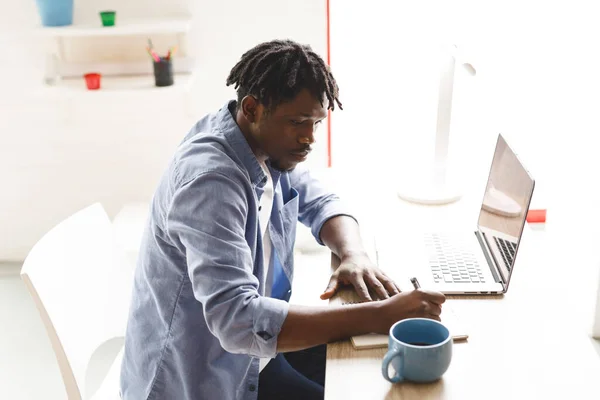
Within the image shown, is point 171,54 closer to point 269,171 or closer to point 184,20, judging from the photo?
point 184,20

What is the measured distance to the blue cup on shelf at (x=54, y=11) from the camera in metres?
2.33

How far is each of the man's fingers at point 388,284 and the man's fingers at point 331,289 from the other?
0.30 feet

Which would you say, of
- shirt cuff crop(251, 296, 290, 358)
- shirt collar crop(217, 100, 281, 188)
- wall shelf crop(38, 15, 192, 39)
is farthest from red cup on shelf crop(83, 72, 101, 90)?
shirt cuff crop(251, 296, 290, 358)

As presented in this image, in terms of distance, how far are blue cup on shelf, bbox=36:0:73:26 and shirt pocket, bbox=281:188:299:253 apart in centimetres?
128

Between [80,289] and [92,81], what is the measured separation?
1101 millimetres

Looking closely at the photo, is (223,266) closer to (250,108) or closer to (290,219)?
(250,108)

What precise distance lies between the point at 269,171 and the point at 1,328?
1668 millimetres

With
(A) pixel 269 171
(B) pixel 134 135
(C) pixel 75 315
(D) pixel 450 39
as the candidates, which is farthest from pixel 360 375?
(B) pixel 134 135

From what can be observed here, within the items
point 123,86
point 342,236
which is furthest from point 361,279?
point 123,86

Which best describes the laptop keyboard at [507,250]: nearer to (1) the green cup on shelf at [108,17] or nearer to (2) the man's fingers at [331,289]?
(2) the man's fingers at [331,289]

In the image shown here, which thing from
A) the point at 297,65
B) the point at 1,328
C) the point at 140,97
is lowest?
the point at 1,328

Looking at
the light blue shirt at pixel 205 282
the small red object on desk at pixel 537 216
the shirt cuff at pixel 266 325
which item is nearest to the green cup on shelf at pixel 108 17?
the light blue shirt at pixel 205 282

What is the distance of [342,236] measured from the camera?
5.07ft

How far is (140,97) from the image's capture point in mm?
2561
